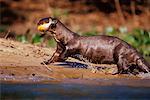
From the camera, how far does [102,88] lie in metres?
10.9

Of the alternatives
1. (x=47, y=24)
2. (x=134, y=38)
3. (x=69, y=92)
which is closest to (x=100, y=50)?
(x=47, y=24)

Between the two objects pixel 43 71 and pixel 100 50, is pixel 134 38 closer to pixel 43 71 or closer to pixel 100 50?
pixel 100 50

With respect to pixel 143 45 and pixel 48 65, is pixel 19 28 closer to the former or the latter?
pixel 143 45

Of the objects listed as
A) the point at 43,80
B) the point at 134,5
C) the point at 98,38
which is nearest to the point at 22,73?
the point at 43,80

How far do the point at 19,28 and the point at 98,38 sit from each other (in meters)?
11.4

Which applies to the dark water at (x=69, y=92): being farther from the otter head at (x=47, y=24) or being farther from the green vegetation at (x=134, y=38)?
the green vegetation at (x=134, y=38)

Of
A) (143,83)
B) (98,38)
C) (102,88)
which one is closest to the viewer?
(102,88)

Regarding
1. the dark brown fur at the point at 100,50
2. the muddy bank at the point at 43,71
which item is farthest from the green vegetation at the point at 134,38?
the dark brown fur at the point at 100,50

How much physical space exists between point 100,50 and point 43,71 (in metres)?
1.09

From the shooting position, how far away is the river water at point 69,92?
9.79 m

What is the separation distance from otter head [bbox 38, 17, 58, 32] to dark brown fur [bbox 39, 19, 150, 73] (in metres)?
0.04

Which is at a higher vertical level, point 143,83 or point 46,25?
point 46,25

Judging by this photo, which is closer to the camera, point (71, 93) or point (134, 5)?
point (71, 93)

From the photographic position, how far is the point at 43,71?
12.3m
